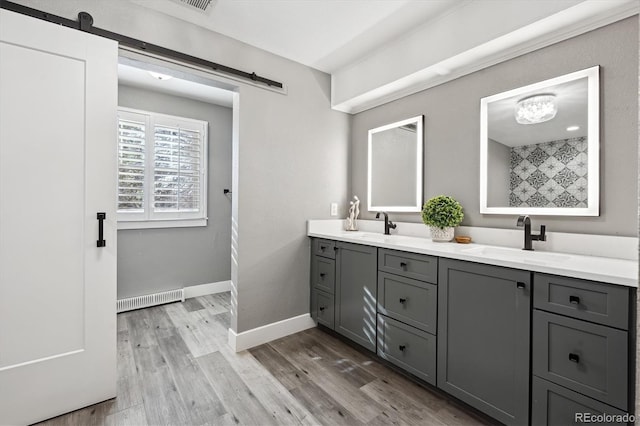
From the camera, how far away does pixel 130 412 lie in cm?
169

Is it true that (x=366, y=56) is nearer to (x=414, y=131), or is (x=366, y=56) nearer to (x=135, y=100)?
(x=414, y=131)

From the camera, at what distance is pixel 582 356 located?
4.12 ft

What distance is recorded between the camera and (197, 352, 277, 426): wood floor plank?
1669 mm

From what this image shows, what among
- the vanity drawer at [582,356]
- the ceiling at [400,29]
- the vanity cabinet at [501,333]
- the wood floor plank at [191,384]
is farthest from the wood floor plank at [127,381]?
the ceiling at [400,29]

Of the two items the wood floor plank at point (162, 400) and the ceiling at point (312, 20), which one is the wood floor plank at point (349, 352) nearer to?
the wood floor plank at point (162, 400)

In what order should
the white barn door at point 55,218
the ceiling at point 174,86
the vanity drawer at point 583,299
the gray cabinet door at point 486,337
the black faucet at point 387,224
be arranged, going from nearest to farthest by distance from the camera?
the vanity drawer at point 583,299
the gray cabinet door at point 486,337
the white barn door at point 55,218
the black faucet at point 387,224
the ceiling at point 174,86

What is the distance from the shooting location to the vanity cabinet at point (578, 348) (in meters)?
1.16

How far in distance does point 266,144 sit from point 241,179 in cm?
40

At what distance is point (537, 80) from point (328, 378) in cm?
242

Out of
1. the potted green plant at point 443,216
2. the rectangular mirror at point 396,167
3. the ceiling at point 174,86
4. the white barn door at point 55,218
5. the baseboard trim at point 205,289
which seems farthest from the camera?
the baseboard trim at point 205,289

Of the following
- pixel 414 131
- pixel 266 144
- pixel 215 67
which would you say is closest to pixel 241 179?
pixel 266 144

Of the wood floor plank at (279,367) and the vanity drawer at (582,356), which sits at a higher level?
the vanity drawer at (582,356)

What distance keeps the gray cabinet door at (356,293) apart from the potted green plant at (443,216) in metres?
0.48

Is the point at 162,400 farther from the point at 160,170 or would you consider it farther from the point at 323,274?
the point at 160,170
